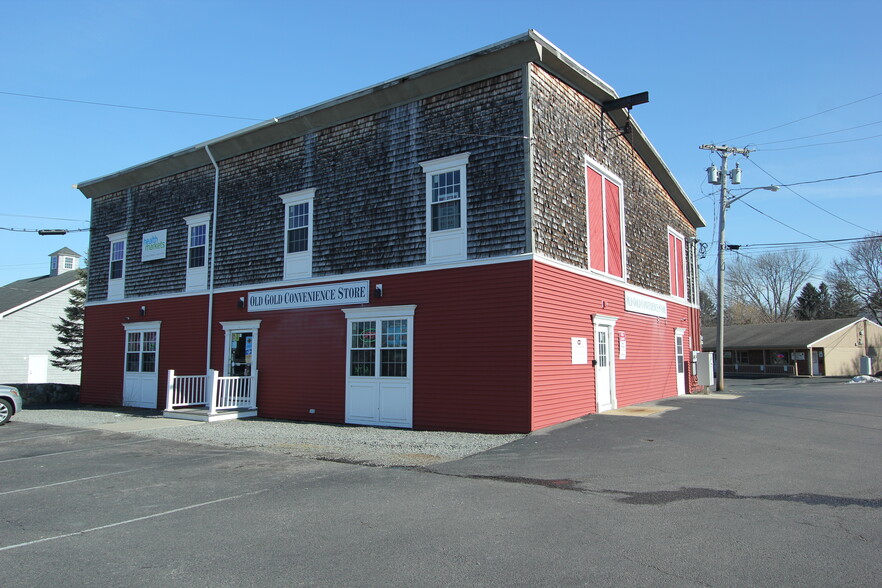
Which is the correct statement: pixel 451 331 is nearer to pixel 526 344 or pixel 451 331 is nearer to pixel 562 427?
pixel 526 344

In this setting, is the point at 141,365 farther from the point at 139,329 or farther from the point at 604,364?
the point at 604,364

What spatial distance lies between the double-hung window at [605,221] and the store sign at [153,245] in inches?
545

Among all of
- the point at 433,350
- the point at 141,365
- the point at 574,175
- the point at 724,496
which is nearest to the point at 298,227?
the point at 433,350

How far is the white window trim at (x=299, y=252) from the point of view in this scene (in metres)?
15.9

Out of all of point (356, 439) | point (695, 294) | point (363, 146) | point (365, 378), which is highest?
point (363, 146)

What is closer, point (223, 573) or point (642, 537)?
point (223, 573)

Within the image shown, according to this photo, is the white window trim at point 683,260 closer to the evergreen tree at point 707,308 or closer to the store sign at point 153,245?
the store sign at point 153,245

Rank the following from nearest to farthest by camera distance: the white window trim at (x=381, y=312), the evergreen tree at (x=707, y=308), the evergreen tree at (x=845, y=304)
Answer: the white window trim at (x=381, y=312) < the evergreen tree at (x=845, y=304) < the evergreen tree at (x=707, y=308)

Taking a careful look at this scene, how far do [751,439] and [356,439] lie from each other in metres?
7.54

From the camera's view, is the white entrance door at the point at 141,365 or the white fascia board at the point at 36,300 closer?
the white entrance door at the point at 141,365

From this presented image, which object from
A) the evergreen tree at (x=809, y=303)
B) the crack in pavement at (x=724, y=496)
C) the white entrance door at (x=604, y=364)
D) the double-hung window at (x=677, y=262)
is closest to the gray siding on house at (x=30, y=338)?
the white entrance door at (x=604, y=364)

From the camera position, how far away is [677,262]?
22.6m

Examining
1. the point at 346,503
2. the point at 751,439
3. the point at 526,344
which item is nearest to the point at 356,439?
the point at 526,344

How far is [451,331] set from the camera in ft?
42.7
